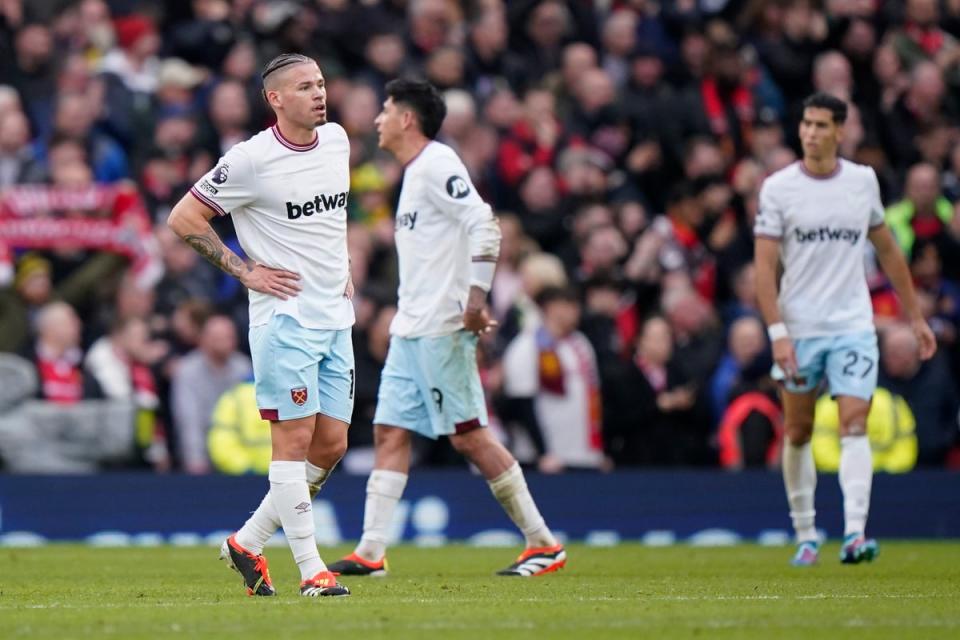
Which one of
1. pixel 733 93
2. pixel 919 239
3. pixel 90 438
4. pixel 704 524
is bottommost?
pixel 704 524

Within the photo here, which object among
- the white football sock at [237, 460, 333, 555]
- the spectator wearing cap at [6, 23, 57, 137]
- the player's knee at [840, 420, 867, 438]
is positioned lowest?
the white football sock at [237, 460, 333, 555]

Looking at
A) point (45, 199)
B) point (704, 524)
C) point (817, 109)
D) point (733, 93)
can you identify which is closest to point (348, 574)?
point (817, 109)

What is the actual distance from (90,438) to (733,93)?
8811 millimetres

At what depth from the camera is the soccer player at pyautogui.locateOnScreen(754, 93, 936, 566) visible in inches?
494

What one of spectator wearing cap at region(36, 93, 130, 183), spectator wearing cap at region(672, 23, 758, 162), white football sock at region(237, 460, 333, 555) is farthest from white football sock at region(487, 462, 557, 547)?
spectator wearing cap at region(672, 23, 758, 162)

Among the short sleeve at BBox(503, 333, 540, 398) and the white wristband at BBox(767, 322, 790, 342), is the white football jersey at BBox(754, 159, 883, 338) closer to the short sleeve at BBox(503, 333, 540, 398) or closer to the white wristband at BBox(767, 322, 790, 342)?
the white wristband at BBox(767, 322, 790, 342)

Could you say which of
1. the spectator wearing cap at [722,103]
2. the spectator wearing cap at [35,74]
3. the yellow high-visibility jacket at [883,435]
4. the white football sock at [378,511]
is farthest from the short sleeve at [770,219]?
the spectator wearing cap at [35,74]

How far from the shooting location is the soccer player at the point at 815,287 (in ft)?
41.1

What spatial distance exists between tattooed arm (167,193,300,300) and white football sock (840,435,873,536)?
4383mm

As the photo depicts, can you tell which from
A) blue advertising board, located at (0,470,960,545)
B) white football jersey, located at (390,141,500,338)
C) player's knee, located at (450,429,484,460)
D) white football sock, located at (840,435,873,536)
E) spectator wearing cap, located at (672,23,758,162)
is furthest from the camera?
spectator wearing cap, located at (672,23,758,162)

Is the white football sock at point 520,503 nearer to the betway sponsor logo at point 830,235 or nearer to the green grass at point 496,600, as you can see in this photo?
the green grass at point 496,600

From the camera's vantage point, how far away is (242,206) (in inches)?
388

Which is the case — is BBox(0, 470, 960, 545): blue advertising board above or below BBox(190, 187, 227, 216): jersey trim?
below

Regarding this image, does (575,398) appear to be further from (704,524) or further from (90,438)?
(90,438)
